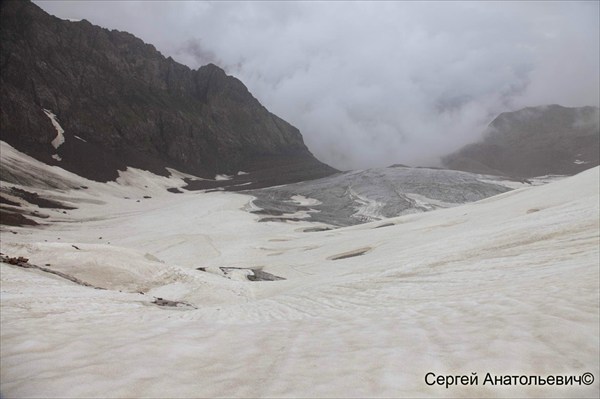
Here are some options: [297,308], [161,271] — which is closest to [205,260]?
[161,271]

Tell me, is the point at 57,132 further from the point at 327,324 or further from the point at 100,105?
the point at 327,324

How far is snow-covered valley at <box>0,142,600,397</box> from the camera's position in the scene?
4812 mm

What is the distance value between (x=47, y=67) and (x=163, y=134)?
148 ft

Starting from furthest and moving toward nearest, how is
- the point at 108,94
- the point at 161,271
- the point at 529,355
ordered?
1. the point at 108,94
2. the point at 161,271
3. the point at 529,355

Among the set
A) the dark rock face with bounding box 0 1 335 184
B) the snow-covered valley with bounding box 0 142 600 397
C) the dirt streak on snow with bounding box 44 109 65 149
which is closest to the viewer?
the snow-covered valley with bounding box 0 142 600 397

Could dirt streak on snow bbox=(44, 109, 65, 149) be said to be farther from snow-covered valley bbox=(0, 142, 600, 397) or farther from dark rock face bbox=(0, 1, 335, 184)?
snow-covered valley bbox=(0, 142, 600, 397)

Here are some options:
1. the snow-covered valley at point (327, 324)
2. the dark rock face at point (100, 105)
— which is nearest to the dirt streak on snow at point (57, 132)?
the dark rock face at point (100, 105)

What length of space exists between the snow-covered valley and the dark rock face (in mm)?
103091

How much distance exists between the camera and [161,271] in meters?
19.6

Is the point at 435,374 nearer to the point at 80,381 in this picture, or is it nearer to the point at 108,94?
the point at 80,381

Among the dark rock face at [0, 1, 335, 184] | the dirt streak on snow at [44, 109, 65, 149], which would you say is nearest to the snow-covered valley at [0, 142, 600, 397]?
the dark rock face at [0, 1, 335, 184]

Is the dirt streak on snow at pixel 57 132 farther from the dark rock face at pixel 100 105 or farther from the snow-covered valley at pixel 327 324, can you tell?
the snow-covered valley at pixel 327 324

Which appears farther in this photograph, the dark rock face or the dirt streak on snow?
the dirt streak on snow

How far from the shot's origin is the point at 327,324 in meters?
8.30
